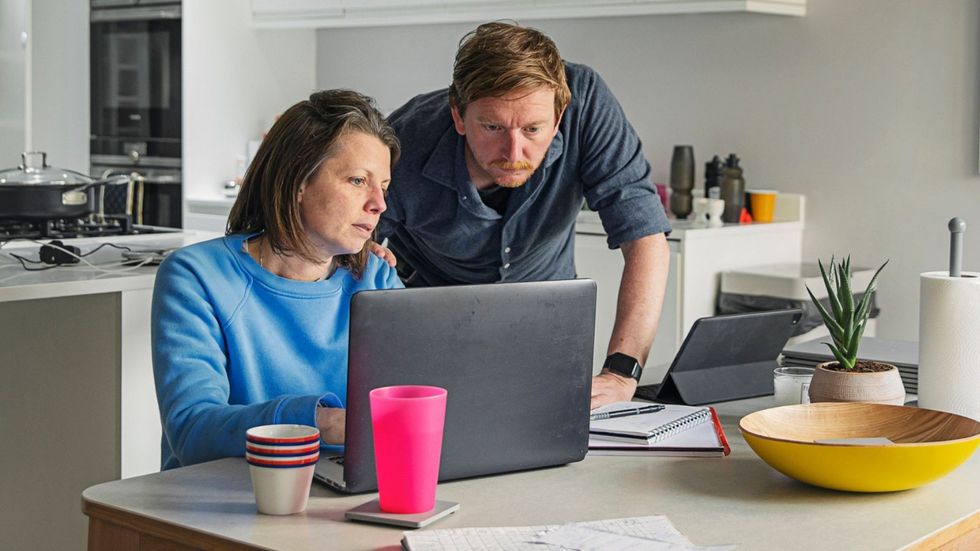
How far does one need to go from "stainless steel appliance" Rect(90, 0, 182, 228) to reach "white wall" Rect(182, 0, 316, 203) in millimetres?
62

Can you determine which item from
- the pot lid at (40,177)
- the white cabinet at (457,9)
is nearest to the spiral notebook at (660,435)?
the pot lid at (40,177)

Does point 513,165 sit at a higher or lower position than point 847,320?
higher

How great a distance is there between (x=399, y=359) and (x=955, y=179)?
293 centimetres

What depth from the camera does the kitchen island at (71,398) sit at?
2.72 meters

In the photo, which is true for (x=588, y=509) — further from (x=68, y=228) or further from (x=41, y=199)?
(x=68, y=228)

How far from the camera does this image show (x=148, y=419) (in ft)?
9.15

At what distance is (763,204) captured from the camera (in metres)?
4.07

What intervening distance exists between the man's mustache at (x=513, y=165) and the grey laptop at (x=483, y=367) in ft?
1.72

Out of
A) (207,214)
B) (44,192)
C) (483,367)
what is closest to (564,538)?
(483,367)

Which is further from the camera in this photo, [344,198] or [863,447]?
[344,198]

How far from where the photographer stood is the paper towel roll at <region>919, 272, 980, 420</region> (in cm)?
164

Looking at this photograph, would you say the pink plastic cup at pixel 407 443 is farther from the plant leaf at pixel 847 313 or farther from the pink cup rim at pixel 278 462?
the plant leaf at pixel 847 313

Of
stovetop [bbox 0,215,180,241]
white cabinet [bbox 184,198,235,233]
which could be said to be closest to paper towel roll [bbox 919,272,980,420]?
stovetop [bbox 0,215,180,241]

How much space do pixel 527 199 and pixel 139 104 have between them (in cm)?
333
